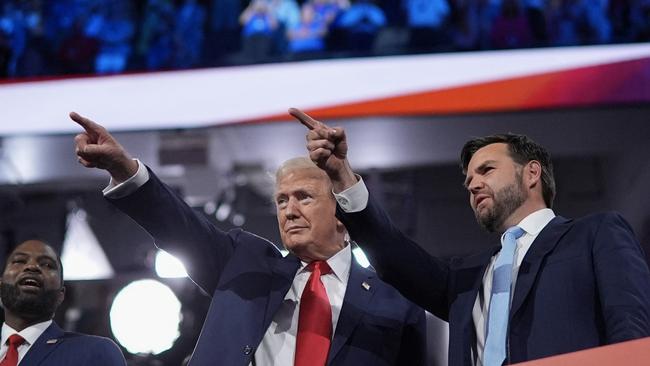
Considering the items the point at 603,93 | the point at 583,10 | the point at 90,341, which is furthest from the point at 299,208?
the point at 583,10

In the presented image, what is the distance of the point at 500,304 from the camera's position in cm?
230

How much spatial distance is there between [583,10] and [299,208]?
3.95m

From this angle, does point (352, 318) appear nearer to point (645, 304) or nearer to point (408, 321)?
point (408, 321)

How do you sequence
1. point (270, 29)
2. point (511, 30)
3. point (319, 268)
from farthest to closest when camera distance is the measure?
point (270, 29) → point (511, 30) → point (319, 268)

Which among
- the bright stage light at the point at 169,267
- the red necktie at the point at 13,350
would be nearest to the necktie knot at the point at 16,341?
the red necktie at the point at 13,350

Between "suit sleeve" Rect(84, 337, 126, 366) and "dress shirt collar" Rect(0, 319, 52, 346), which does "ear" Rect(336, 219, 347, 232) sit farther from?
"dress shirt collar" Rect(0, 319, 52, 346)

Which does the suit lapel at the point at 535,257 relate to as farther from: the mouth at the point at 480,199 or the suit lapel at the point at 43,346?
the suit lapel at the point at 43,346

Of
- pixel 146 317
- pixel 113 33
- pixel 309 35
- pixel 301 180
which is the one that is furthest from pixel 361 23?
pixel 301 180

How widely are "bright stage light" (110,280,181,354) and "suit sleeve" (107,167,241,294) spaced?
262 centimetres

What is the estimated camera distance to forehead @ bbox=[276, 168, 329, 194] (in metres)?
2.79

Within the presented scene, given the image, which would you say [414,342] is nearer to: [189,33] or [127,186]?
[127,186]

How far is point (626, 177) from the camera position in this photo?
19.3ft

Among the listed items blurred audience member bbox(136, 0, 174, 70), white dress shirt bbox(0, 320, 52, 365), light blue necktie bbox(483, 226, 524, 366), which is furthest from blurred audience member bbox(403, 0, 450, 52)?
light blue necktie bbox(483, 226, 524, 366)

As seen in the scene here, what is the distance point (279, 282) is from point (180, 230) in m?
0.31
